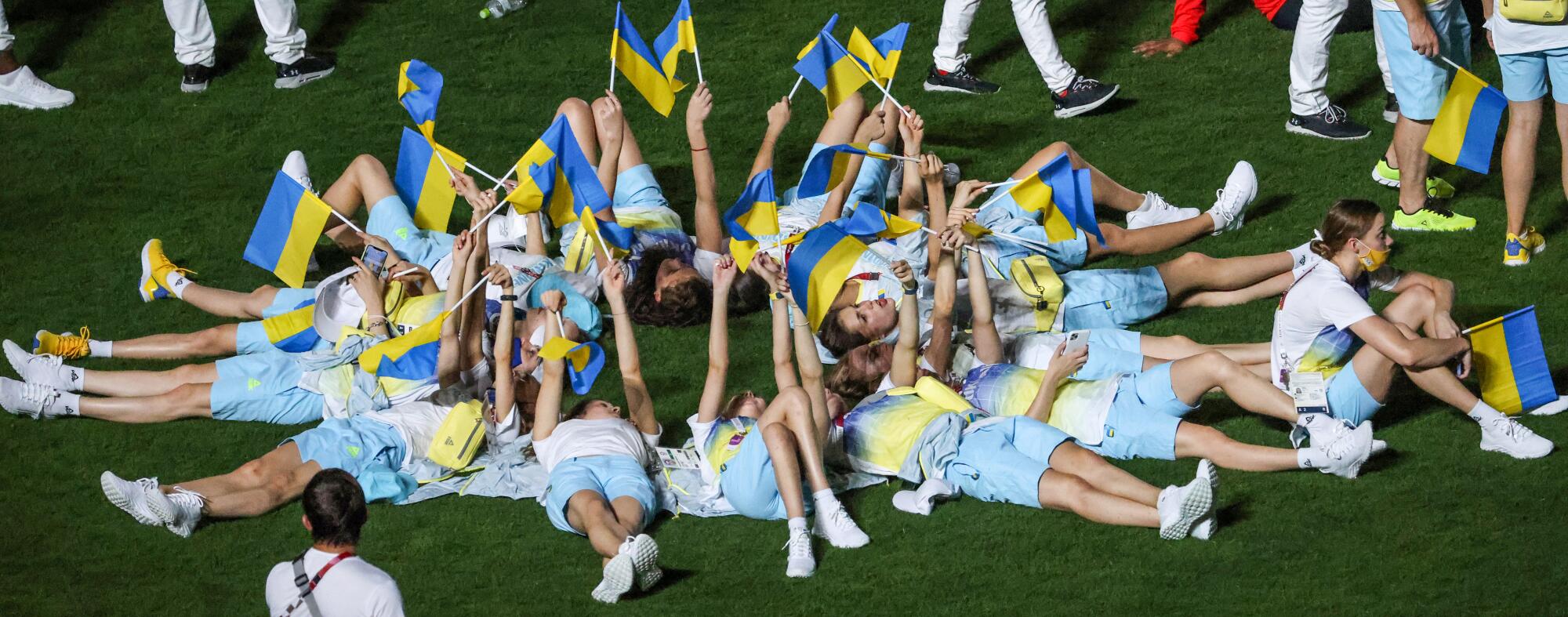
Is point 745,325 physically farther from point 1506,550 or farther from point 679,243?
point 1506,550

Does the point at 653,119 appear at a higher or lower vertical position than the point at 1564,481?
lower

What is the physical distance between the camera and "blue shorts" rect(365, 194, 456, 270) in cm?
A: 919

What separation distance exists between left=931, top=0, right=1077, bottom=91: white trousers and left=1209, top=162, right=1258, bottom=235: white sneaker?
161 centimetres

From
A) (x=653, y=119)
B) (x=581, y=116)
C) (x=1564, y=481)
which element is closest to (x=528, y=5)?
(x=653, y=119)

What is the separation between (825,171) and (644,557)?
9.70 feet

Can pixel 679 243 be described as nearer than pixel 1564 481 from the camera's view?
No

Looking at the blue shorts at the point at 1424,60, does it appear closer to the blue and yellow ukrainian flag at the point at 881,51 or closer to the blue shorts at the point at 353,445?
the blue and yellow ukrainian flag at the point at 881,51

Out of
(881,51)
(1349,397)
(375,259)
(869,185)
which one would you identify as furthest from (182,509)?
(1349,397)

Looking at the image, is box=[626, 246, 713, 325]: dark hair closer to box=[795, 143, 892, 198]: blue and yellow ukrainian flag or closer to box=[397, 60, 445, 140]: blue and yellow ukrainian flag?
box=[795, 143, 892, 198]: blue and yellow ukrainian flag

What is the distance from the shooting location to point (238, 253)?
388 inches

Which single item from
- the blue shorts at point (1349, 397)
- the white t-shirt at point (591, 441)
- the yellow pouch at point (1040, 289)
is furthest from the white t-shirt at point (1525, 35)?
the white t-shirt at point (591, 441)

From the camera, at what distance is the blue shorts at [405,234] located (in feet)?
30.1

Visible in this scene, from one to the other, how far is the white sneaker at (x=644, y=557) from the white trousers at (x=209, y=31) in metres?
6.03

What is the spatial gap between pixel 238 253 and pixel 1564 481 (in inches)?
278
